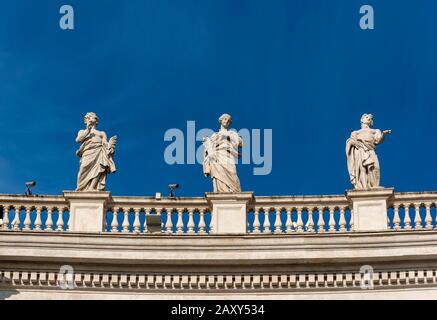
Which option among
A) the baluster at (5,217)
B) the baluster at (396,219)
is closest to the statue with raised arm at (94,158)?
the baluster at (5,217)

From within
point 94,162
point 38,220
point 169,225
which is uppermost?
point 94,162

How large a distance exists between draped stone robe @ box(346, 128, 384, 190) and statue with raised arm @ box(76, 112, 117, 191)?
5974 millimetres

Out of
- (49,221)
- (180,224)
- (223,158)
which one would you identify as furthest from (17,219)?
(223,158)

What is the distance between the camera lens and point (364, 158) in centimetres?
3788

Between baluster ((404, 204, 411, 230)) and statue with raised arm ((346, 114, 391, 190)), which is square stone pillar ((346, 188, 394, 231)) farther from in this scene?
baluster ((404, 204, 411, 230))

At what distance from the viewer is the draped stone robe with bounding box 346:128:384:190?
37719 mm

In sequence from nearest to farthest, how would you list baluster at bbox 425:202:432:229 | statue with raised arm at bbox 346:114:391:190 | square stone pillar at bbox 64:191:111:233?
baluster at bbox 425:202:432:229
square stone pillar at bbox 64:191:111:233
statue with raised arm at bbox 346:114:391:190

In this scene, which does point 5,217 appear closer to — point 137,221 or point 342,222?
point 137,221

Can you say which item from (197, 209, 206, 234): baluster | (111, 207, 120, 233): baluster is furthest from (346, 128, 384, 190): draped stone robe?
(111, 207, 120, 233): baluster

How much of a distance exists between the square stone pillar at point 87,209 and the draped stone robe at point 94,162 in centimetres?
49

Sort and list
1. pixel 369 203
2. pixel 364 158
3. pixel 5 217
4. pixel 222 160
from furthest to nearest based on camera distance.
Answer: pixel 222 160, pixel 364 158, pixel 5 217, pixel 369 203

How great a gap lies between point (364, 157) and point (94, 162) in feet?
22.1

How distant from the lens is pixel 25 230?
36562mm

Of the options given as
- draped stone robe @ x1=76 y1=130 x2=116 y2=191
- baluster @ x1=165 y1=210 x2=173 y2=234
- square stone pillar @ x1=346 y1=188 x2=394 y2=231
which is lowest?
baluster @ x1=165 y1=210 x2=173 y2=234
